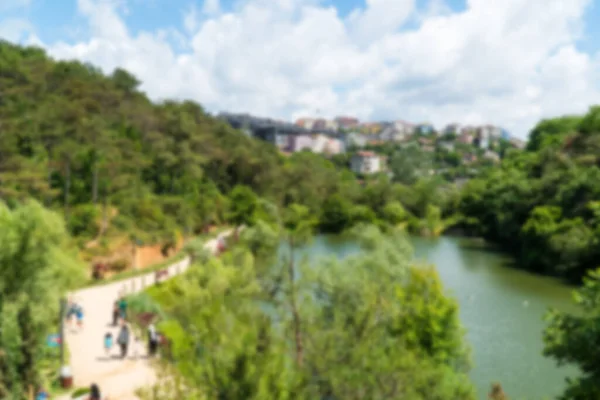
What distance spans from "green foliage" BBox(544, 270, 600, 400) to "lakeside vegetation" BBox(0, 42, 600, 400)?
0.10ft

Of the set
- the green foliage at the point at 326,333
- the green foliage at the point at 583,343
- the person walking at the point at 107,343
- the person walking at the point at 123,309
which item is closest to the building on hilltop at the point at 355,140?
the person walking at the point at 123,309

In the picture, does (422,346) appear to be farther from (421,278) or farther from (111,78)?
(111,78)

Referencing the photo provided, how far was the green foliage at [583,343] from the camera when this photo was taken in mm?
8547

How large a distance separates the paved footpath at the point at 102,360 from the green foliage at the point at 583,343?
20.9 feet

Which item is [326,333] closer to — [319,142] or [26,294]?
[26,294]

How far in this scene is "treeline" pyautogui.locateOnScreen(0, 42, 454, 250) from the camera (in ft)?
86.5

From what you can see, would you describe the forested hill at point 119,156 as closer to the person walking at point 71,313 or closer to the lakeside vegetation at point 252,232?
the lakeside vegetation at point 252,232

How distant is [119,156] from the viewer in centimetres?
3067

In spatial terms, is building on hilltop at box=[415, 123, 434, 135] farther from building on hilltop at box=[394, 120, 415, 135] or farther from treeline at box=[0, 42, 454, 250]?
treeline at box=[0, 42, 454, 250]

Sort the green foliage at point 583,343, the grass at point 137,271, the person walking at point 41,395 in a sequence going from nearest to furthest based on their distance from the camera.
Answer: the green foliage at point 583,343
the person walking at point 41,395
the grass at point 137,271

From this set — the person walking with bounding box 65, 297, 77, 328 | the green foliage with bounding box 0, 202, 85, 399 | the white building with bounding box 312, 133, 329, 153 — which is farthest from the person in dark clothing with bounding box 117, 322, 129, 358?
the white building with bounding box 312, 133, 329, 153

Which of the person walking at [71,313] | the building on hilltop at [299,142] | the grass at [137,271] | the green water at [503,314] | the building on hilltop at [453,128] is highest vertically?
the building on hilltop at [453,128]

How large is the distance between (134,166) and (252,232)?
13006mm

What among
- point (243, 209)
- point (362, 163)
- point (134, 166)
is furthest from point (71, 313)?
point (362, 163)
